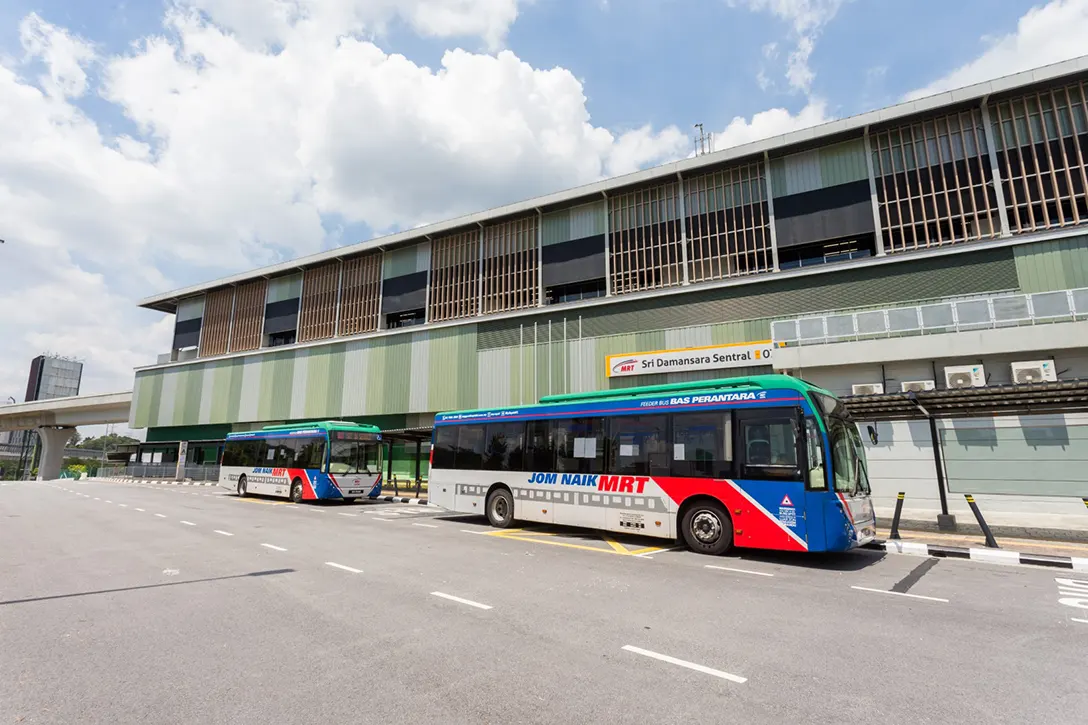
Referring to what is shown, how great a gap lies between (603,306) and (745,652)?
22936 millimetres

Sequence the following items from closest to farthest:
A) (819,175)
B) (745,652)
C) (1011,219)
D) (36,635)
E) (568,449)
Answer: (745,652)
(36,635)
(568,449)
(1011,219)
(819,175)

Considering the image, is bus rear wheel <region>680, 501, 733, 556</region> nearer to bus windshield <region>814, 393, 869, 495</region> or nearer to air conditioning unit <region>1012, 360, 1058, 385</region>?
bus windshield <region>814, 393, 869, 495</region>

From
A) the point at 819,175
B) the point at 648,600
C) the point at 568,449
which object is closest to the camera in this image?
the point at 648,600

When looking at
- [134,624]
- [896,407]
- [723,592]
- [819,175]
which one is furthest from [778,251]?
[134,624]

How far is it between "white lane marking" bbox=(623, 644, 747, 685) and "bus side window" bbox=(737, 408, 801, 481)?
5.65 metres

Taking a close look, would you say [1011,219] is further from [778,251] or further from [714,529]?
[714,529]

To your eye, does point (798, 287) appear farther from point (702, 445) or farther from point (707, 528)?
point (707, 528)

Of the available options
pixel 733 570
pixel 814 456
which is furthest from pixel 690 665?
pixel 814 456

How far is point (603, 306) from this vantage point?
27.1 metres

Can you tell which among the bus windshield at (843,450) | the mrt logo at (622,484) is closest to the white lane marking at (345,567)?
the mrt logo at (622,484)

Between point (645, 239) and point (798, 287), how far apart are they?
7770 mm

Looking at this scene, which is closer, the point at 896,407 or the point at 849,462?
the point at 849,462

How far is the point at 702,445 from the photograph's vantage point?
34.7 feet

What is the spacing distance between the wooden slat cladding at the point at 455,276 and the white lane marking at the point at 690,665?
27.7m
